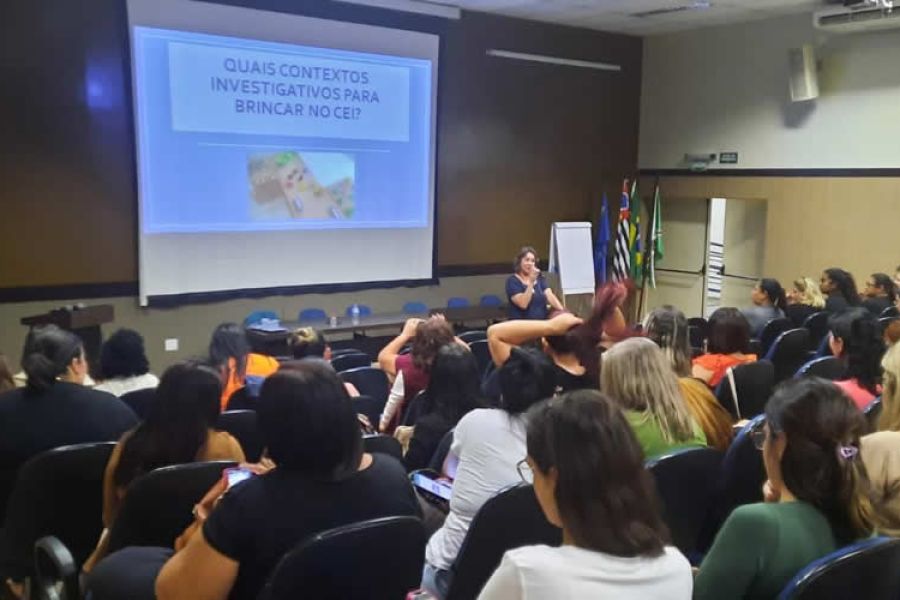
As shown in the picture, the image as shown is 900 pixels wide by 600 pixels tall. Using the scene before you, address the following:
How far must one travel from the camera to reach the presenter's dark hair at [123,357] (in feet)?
11.3

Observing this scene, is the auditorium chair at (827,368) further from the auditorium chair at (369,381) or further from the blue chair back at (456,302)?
the blue chair back at (456,302)

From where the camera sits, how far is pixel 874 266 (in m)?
8.23

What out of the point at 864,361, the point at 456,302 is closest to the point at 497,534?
the point at 864,361

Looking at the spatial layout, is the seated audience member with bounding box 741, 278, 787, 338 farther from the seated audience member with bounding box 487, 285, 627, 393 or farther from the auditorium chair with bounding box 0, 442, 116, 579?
the auditorium chair with bounding box 0, 442, 116, 579

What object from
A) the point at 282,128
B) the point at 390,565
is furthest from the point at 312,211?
the point at 390,565

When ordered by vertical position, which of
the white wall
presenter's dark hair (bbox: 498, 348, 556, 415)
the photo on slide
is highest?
the white wall

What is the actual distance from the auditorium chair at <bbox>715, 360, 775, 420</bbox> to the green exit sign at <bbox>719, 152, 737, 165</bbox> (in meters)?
5.84

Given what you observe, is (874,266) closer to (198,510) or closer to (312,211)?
(312,211)

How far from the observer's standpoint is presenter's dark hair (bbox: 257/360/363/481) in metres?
1.68

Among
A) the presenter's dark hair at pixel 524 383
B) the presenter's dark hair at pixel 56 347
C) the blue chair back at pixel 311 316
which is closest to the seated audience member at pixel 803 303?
the blue chair back at pixel 311 316

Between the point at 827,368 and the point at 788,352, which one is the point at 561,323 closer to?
the point at 827,368

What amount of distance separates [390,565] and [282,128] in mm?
6216

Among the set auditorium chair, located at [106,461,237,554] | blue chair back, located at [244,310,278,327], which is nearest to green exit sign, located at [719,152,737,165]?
blue chair back, located at [244,310,278,327]

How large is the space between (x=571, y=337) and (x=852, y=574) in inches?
65.3
